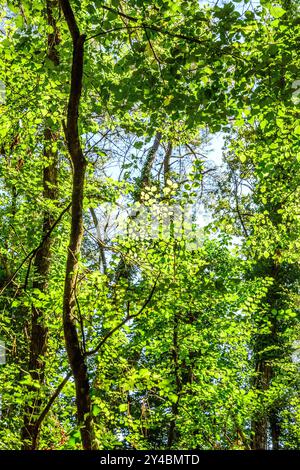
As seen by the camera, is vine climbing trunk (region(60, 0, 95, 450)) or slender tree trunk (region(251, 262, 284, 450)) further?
slender tree trunk (region(251, 262, 284, 450))

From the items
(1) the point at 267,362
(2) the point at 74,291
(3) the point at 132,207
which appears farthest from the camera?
(1) the point at 267,362

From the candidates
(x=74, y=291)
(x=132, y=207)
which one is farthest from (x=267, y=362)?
(x=74, y=291)

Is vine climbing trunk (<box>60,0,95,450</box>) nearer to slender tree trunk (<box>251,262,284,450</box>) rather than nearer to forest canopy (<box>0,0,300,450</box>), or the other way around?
forest canopy (<box>0,0,300,450</box>)

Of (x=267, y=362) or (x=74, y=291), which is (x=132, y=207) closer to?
(x=74, y=291)

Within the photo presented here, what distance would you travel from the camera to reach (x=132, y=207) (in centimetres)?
675

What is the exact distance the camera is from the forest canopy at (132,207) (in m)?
3.70

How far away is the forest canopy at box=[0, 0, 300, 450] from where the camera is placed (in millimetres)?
3703

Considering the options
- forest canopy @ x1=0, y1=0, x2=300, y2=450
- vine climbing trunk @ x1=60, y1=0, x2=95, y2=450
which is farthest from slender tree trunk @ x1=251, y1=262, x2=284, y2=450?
vine climbing trunk @ x1=60, y1=0, x2=95, y2=450

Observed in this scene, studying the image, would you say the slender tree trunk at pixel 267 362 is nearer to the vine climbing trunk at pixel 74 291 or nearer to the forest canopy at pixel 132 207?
the forest canopy at pixel 132 207
